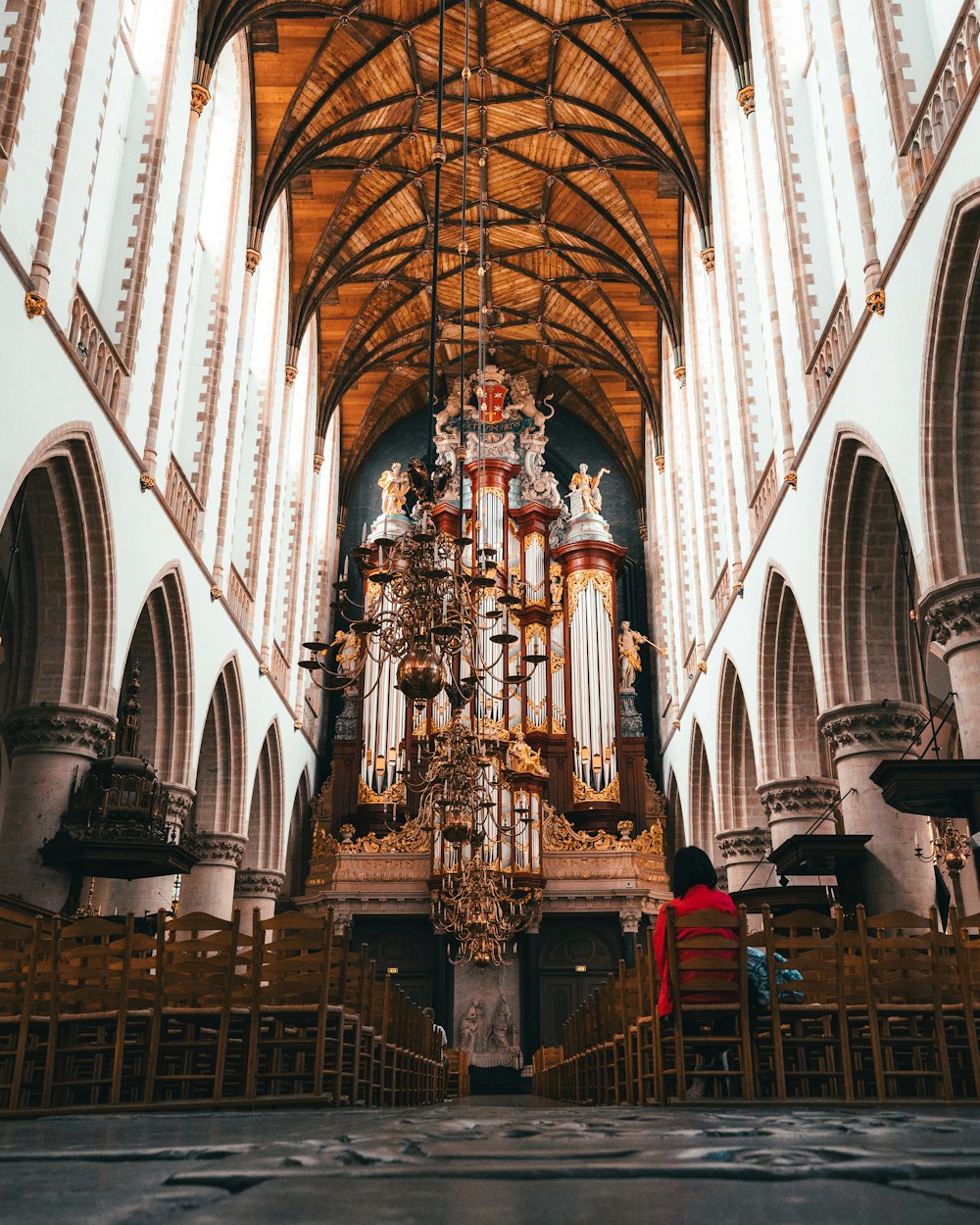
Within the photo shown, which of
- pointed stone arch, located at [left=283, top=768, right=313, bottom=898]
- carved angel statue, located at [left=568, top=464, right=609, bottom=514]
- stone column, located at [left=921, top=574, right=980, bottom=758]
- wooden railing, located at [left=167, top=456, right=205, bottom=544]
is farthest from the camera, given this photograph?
carved angel statue, located at [left=568, top=464, right=609, bottom=514]

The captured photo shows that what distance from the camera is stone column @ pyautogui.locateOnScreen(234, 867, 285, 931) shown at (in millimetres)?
19125

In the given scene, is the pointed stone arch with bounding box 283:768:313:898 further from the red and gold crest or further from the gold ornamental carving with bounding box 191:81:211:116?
the gold ornamental carving with bounding box 191:81:211:116

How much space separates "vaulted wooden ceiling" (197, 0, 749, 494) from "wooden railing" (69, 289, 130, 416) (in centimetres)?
423

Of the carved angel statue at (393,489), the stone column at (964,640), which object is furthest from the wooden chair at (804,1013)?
the carved angel statue at (393,489)

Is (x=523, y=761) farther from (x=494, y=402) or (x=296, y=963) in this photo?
(x=296, y=963)

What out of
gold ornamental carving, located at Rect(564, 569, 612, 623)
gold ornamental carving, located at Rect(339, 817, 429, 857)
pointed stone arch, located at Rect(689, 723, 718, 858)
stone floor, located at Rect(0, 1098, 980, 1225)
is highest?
gold ornamental carving, located at Rect(564, 569, 612, 623)

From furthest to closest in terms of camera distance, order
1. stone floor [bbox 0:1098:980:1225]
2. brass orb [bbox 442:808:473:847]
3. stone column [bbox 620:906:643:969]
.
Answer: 1. stone column [bbox 620:906:643:969]
2. brass orb [bbox 442:808:473:847]
3. stone floor [bbox 0:1098:980:1225]

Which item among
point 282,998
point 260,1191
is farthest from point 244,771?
point 260,1191

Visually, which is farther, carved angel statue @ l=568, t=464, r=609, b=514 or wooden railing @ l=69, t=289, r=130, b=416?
carved angel statue @ l=568, t=464, r=609, b=514

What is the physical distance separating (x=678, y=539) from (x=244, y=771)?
8999mm

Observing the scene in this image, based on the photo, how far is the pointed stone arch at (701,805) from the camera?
20.0 m

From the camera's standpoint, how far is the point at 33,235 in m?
9.69

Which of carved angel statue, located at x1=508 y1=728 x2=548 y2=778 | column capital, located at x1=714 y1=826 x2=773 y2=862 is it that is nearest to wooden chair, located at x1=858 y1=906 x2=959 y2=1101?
column capital, located at x1=714 y1=826 x2=773 y2=862

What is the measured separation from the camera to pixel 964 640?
27.6 feet
